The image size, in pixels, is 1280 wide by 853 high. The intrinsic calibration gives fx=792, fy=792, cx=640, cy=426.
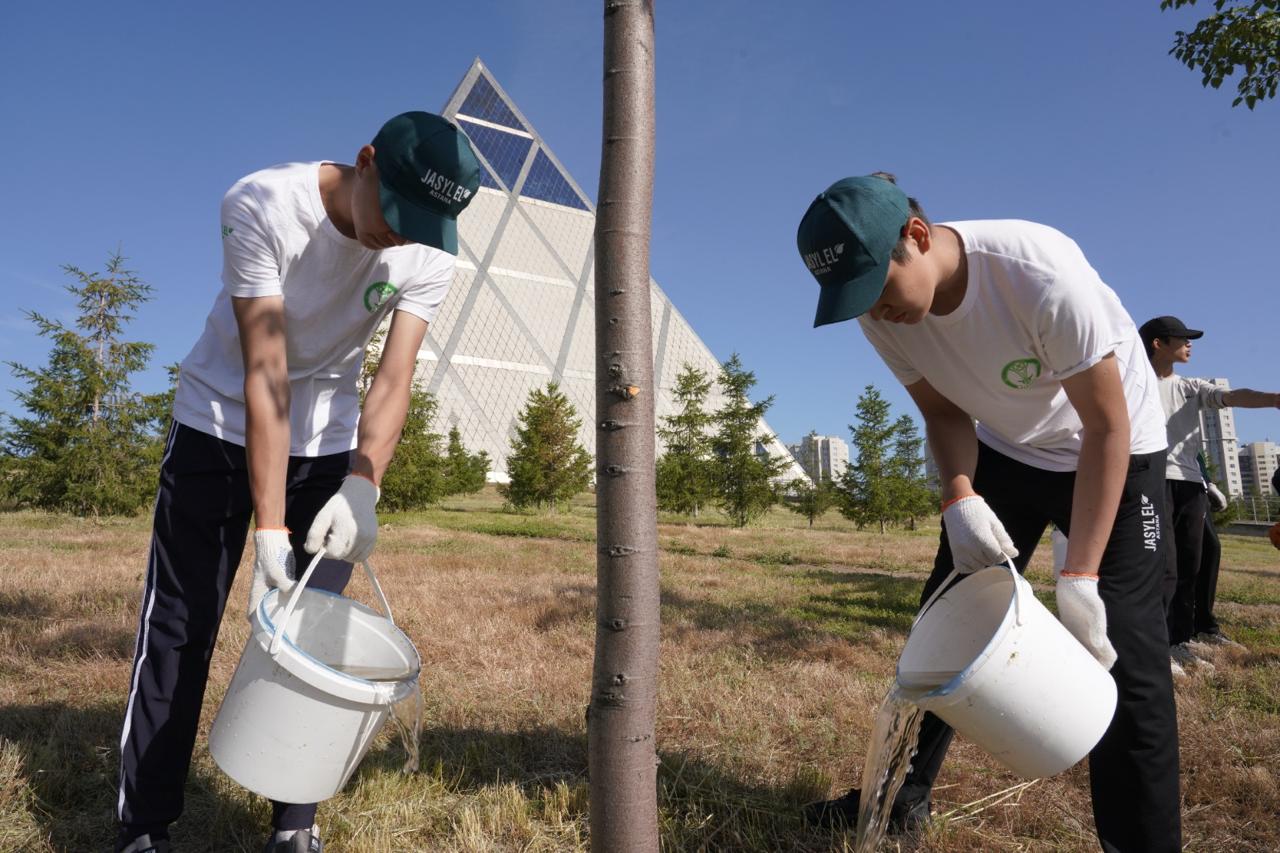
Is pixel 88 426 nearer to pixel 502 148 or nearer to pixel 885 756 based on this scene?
pixel 885 756

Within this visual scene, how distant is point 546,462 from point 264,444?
2249 cm

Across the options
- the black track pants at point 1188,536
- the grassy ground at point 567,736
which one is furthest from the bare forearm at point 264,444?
the black track pants at point 1188,536

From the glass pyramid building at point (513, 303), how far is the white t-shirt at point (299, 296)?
35090 millimetres

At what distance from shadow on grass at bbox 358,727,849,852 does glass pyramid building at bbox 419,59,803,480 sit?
34.7 m

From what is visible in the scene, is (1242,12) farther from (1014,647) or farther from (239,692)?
(239,692)

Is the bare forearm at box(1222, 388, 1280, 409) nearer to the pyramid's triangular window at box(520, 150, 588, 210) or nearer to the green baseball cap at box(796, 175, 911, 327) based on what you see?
the green baseball cap at box(796, 175, 911, 327)

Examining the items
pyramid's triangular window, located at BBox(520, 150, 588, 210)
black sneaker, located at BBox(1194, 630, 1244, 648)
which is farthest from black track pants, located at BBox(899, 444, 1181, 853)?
pyramid's triangular window, located at BBox(520, 150, 588, 210)

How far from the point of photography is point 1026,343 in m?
1.74

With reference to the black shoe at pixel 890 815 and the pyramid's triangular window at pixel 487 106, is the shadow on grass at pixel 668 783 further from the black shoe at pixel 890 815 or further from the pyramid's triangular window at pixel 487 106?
the pyramid's triangular window at pixel 487 106

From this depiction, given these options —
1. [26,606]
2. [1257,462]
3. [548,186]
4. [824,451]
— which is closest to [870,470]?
[26,606]

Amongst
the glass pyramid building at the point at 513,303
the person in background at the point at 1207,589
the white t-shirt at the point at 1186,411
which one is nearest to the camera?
the white t-shirt at the point at 1186,411

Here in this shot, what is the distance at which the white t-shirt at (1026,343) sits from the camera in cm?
162

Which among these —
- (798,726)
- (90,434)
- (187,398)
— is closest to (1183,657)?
(798,726)

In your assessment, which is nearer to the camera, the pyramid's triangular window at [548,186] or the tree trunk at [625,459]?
the tree trunk at [625,459]
